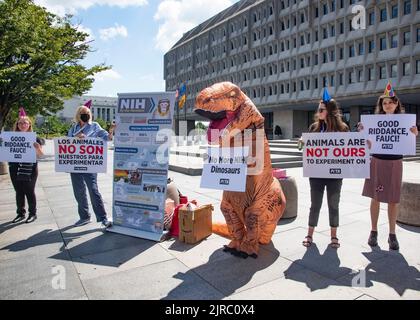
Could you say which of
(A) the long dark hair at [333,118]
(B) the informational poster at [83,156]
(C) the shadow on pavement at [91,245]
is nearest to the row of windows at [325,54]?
(A) the long dark hair at [333,118]

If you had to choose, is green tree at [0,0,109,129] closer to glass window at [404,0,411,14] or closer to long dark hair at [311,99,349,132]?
long dark hair at [311,99,349,132]

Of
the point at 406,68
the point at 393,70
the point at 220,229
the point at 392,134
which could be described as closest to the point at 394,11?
the point at 393,70

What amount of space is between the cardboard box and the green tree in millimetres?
13170

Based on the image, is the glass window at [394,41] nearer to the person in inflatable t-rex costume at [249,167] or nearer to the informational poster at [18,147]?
the person in inflatable t-rex costume at [249,167]

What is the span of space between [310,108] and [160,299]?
45.5 meters

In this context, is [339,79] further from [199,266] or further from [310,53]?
[199,266]

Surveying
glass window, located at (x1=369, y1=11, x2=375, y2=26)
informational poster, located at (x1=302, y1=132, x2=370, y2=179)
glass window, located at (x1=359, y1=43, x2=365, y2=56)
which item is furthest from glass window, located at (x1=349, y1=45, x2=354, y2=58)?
informational poster, located at (x1=302, y1=132, x2=370, y2=179)

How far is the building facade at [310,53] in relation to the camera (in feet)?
106

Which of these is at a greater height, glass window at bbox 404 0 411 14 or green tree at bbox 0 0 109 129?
glass window at bbox 404 0 411 14

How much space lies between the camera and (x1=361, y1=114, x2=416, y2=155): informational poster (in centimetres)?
448

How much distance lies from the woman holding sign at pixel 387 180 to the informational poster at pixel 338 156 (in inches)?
14.4

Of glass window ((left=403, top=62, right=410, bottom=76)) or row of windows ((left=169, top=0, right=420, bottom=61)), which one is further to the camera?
row of windows ((left=169, top=0, right=420, bottom=61))

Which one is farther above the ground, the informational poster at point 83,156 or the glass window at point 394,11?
the glass window at point 394,11

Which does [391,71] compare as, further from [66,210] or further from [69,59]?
[66,210]
